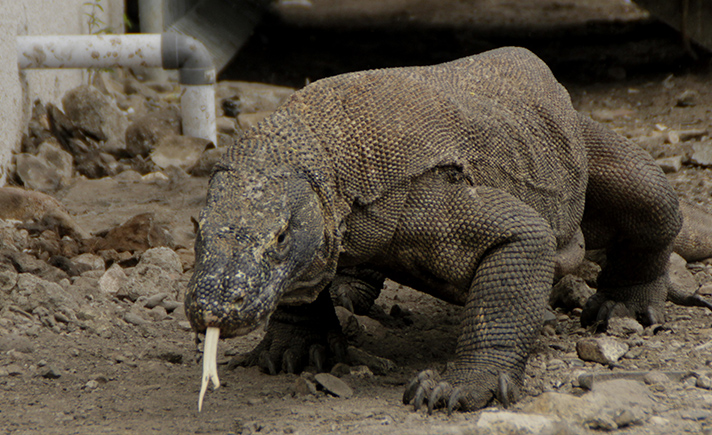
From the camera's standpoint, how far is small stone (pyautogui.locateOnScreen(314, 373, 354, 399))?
302 cm

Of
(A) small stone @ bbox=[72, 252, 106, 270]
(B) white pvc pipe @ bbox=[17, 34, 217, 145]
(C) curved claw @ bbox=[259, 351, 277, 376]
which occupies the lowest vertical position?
(C) curved claw @ bbox=[259, 351, 277, 376]

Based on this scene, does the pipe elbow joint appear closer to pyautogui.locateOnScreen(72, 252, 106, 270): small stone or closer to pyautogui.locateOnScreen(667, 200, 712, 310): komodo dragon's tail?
pyautogui.locateOnScreen(72, 252, 106, 270): small stone

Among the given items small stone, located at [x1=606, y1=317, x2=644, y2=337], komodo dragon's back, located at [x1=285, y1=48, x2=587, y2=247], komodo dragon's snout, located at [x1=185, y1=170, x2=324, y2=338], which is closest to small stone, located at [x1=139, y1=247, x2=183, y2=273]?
komodo dragon's back, located at [x1=285, y1=48, x2=587, y2=247]

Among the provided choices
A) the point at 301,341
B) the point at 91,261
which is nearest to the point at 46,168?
the point at 91,261

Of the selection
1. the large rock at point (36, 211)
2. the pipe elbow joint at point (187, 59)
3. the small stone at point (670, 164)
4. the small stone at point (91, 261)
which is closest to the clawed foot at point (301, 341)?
the small stone at point (91, 261)

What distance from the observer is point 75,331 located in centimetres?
378

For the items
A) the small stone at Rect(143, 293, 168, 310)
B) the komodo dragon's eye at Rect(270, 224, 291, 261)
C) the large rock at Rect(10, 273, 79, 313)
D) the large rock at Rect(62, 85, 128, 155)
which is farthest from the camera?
the large rock at Rect(62, 85, 128, 155)

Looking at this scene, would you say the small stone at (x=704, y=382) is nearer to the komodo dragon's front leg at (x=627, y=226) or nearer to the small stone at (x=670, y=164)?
the komodo dragon's front leg at (x=627, y=226)

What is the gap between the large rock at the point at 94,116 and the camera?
698cm

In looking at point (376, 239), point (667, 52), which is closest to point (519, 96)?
point (376, 239)

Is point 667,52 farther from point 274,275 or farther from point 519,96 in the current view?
point 274,275

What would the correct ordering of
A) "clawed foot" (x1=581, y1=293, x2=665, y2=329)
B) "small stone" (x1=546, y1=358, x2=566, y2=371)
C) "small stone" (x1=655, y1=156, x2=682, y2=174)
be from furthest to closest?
1. "small stone" (x1=655, y1=156, x2=682, y2=174)
2. "clawed foot" (x1=581, y1=293, x2=665, y2=329)
3. "small stone" (x1=546, y1=358, x2=566, y2=371)

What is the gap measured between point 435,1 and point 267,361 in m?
14.2

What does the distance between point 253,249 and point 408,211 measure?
0.78 m
